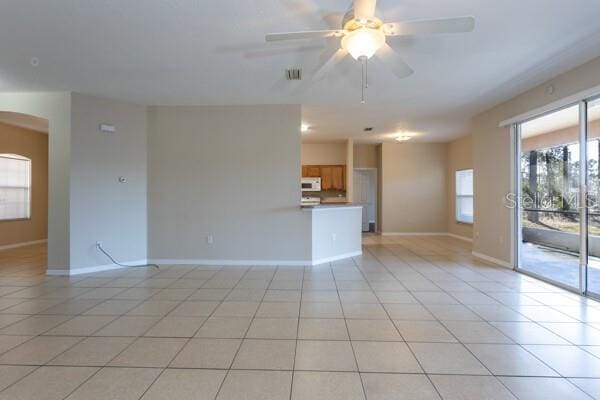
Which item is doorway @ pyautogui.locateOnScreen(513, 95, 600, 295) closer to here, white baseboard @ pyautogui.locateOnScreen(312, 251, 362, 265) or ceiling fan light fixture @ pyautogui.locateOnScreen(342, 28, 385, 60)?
white baseboard @ pyautogui.locateOnScreen(312, 251, 362, 265)

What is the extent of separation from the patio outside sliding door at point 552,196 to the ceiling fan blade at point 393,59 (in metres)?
2.58

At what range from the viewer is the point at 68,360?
210 cm

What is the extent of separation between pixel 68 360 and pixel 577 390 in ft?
10.7

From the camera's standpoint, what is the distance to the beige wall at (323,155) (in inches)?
335

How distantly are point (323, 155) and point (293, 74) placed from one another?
4.88 metres

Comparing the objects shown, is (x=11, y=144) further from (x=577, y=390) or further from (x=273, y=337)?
(x=577, y=390)

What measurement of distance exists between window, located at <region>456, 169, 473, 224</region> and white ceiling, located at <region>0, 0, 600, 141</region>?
132 inches

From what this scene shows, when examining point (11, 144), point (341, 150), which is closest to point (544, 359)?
point (341, 150)

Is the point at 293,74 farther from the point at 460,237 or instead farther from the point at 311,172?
the point at 460,237

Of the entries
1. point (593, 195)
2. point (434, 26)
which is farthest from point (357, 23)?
point (593, 195)

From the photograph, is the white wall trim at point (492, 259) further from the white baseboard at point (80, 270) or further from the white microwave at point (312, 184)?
the white baseboard at point (80, 270)

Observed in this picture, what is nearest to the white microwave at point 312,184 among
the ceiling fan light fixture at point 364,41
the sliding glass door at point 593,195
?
the sliding glass door at point 593,195

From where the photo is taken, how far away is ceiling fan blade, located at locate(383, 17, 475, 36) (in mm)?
1952

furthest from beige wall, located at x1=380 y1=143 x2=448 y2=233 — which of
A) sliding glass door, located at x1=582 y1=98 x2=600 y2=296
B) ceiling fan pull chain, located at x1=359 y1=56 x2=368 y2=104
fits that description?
sliding glass door, located at x1=582 y1=98 x2=600 y2=296
